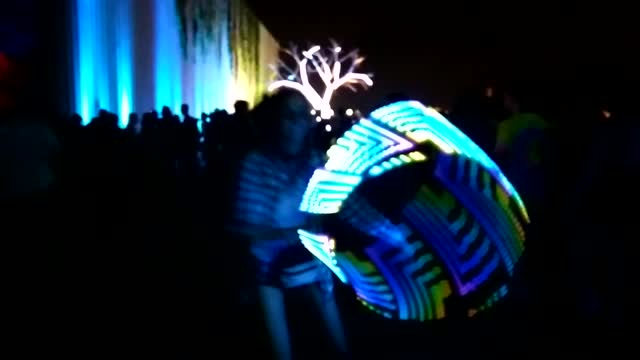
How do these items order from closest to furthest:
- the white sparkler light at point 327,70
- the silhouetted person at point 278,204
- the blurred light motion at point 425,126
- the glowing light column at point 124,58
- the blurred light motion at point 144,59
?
the silhouetted person at point 278,204 < the blurred light motion at point 425,126 < the blurred light motion at point 144,59 < the glowing light column at point 124,58 < the white sparkler light at point 327,70

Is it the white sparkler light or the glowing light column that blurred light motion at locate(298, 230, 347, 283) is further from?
the white sparkler light

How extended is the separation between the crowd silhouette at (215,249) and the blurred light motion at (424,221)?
100cm

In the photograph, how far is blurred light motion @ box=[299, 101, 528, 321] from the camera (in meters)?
5.62

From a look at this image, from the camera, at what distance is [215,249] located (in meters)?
11.7

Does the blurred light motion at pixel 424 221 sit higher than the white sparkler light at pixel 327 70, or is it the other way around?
the white sparkler light at pixel 327 70

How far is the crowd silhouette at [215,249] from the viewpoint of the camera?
7.96 m

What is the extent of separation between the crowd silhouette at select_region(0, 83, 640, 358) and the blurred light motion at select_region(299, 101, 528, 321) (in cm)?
100

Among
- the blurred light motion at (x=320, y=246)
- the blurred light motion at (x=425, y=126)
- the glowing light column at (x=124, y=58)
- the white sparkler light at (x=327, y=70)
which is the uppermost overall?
the white sparkler light at (x=327, y=70)

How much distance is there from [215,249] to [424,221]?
230 inches

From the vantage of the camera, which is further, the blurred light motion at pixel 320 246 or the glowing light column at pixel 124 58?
the glowing light column at pixel 124 58

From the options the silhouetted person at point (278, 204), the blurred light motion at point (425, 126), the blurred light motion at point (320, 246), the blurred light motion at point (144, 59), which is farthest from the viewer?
the blurred light motion at point (144, 59)

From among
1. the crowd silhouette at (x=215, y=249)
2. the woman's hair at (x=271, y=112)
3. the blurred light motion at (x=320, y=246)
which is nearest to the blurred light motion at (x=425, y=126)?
the woman's hair at (x=271, y=112)

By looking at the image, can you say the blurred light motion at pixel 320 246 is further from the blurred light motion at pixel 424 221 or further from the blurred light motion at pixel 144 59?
the blurred light motion at pixel 144 59

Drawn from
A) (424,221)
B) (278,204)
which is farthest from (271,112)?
(424,221)
